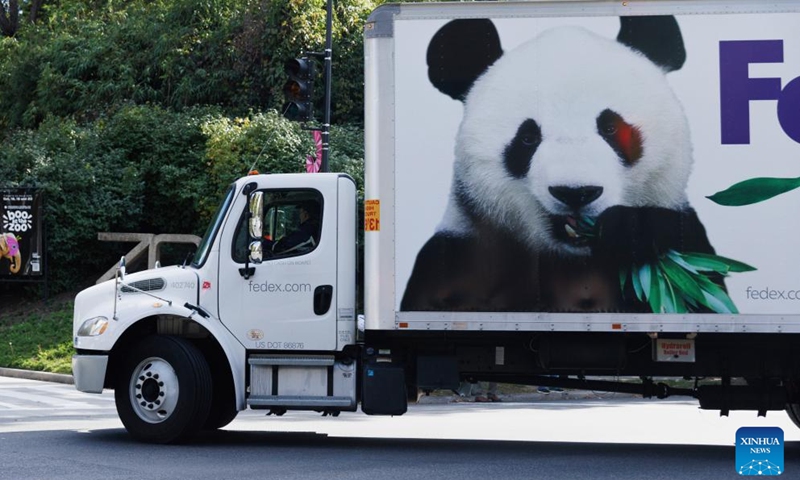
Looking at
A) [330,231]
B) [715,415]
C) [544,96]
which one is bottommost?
[715,415]

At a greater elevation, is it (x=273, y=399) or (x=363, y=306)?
(x=363, y=306)

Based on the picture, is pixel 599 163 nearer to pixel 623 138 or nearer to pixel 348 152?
pixel 623 138

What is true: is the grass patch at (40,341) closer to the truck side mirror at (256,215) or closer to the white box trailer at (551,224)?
the truck side mirror at (256,215)

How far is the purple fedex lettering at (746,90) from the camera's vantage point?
33.8 ft

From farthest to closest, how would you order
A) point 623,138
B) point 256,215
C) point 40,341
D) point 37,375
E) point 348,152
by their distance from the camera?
1. point 348,152
2. point 40,341
3. point 37,375
4. point 256,215
5. point 623,138

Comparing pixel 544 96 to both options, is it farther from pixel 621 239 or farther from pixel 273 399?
pixel 273 399

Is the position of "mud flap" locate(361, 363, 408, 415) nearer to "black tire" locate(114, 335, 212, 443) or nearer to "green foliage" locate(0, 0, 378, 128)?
"black tire" locate(114, 335, 212, 443)

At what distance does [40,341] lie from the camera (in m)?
23.4

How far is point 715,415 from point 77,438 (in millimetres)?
9062

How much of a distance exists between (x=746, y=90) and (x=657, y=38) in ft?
2.91

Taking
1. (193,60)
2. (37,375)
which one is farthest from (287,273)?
(193,60)

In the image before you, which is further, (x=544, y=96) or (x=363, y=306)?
(x=363, y=306)

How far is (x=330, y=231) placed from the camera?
1135 cm

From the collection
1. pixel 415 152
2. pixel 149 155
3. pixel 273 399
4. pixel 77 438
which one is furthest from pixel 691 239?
pixel 149 155
